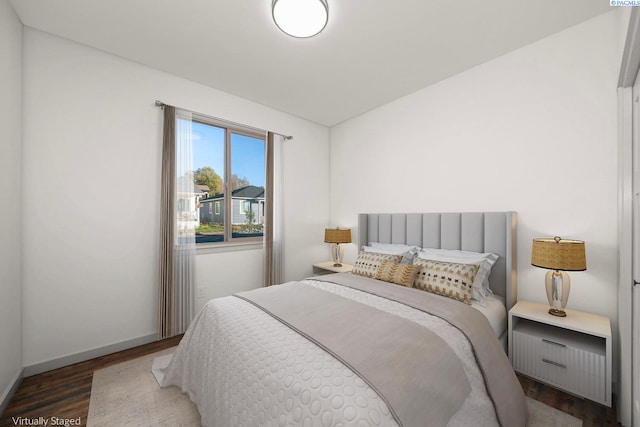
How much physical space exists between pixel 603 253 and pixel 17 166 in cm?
444

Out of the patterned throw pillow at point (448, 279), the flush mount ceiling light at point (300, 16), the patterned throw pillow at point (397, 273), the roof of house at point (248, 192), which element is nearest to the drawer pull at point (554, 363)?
the patterned throw pillow at point (448, 279)

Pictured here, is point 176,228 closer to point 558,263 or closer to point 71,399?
point 71,399

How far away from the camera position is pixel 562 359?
1.77m

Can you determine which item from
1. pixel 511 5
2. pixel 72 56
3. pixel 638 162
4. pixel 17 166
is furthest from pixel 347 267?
pixel 72 56

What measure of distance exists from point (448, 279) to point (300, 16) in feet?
7.47

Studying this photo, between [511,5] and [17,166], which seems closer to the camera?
[511,5]

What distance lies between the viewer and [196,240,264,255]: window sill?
117 inches

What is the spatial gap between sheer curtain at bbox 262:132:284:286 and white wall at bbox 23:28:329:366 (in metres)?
0.84

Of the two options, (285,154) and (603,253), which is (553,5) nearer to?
(603,253)

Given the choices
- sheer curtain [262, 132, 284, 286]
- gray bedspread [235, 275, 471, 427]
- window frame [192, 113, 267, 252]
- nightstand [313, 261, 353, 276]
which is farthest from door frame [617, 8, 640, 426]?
window frame [192, 113, 267, 252]

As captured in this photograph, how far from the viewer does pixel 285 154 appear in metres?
3.69

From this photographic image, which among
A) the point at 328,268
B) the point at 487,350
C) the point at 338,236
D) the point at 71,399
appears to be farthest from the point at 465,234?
the point at 71,399

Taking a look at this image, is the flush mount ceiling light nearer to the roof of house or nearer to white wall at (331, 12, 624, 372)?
white wall at (331, 12, 624, 372)

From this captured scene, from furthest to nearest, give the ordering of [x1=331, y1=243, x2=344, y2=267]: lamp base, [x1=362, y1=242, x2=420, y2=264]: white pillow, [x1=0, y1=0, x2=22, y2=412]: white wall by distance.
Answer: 1. [x1=331, y1=243, x2=344, y2=267]: lamp base
2. [x1=362, y1=242, x2=420, y2=264]: white pillow
3. [x1=0, y1=0, x2=22, y2=412]: white wall
